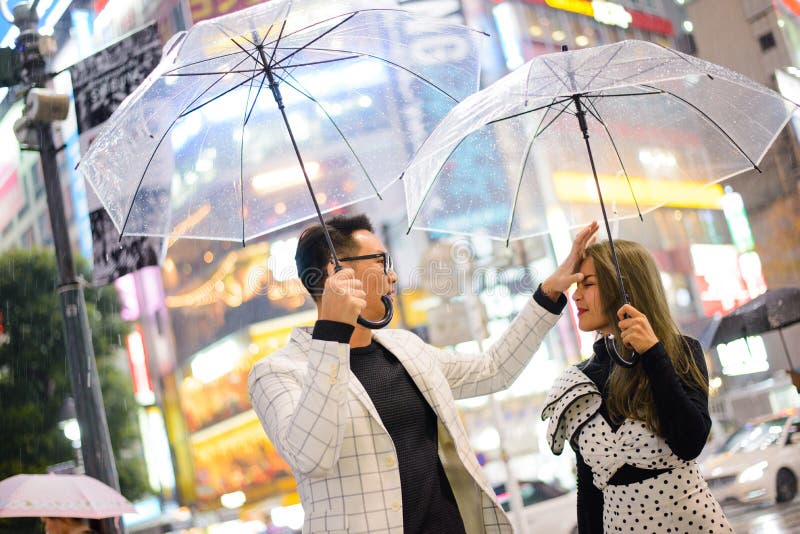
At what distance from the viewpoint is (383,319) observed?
2.21 meters

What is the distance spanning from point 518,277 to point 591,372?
9.87m

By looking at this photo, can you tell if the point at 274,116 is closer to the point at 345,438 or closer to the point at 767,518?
the point at 345,438

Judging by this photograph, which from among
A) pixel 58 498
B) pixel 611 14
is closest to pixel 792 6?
pixel 611 14

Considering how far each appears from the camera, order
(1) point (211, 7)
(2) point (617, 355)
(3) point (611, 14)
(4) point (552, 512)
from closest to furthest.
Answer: (2) point (617, 355)
(3) point (611, 14)
(4) point (552, 512)
(1) point (211, 7)

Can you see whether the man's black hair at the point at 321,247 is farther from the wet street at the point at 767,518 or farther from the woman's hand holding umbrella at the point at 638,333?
the wet street at the point at 767,518

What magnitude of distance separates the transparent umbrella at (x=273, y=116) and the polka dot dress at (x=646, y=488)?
1.08 metres

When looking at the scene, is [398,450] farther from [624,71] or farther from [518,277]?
[518,277]

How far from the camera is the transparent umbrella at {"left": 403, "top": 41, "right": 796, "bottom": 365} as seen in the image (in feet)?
8.93

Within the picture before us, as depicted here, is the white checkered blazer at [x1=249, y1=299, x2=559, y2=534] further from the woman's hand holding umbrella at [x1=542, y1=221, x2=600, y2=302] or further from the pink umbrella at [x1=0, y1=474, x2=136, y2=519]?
the pink umbrella at [x1=0, y1=474, x2=136, y2=519]

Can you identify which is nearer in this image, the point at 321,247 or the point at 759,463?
the point at 321,247

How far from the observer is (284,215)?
9.80 ft

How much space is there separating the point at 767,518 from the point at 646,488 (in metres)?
3.50

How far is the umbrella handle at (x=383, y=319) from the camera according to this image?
2174 mm

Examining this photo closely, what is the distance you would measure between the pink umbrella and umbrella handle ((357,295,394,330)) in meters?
1.70
